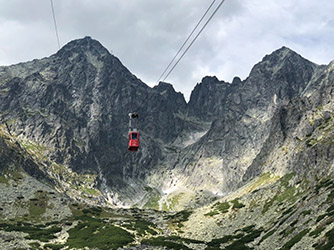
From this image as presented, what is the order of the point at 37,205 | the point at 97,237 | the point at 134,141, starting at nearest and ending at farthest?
the point at 134,141
the point at 97,237
the point at 37,205

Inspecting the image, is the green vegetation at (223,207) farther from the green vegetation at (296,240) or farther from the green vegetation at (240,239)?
the green vegetation at (296,240)

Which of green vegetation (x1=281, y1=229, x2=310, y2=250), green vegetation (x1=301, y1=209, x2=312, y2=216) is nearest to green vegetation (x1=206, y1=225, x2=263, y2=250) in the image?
green vegetation (x1=301, y1=209, x2=312, y2=216)

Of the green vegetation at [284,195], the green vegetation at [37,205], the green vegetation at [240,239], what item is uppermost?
the green vegetation at [284,195]

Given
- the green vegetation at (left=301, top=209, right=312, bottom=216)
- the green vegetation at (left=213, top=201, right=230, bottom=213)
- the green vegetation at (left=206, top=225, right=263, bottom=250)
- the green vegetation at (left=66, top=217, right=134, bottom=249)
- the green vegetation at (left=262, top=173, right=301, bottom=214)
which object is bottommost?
the green vegetation at (left=66, top=217, right=134, bottom=249)

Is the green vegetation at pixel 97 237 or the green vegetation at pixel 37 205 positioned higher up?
the green vegetation at pixel 97 237

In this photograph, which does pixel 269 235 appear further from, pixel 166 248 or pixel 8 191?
pixel 8 191

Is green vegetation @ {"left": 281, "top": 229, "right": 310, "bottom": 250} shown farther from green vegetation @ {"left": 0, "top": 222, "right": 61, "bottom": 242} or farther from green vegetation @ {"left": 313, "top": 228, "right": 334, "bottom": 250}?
green vegetation @ {"left": 0, "top": 222, "right": 61, "bottom": 242}

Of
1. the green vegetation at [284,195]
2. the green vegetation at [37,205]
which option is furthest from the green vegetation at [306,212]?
the green vegetation at [37,205]

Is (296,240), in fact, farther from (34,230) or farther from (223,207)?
(223,207)

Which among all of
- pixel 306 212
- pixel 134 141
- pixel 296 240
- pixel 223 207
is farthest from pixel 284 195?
pixel 134 141

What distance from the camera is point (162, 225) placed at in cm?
16912

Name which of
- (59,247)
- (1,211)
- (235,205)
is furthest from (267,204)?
(1,211)

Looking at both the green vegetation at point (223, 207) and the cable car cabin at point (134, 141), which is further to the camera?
the green vegetation at point (223, 207)

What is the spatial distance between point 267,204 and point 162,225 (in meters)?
55.2
